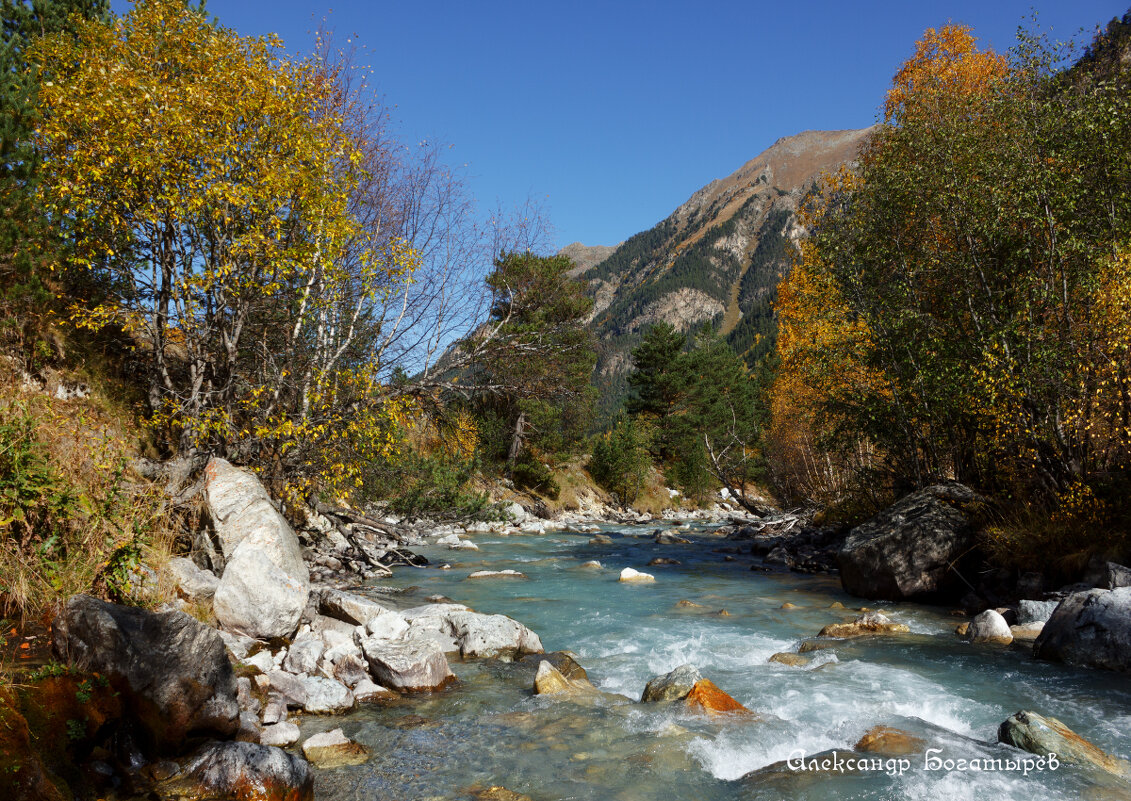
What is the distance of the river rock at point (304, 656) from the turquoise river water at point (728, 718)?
0.85 meters

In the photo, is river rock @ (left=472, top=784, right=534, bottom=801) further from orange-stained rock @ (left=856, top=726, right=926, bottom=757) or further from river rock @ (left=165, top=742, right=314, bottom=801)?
orange-stained rock @ (left=856, top=726, right=926, bottom=757)

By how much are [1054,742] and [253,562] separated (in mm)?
7598

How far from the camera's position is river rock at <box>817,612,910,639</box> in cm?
913

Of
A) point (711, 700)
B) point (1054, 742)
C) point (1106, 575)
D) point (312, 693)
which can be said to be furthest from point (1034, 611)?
point (312, 693)

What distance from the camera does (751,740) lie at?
550 cm

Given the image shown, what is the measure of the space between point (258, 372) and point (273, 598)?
185 inches

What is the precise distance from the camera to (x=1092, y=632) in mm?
7398

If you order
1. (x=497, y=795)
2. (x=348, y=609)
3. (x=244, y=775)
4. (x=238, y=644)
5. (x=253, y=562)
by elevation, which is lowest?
(x=497, y=795)

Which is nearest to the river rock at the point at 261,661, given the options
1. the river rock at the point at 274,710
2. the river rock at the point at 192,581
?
the river rock at the point at 274,710

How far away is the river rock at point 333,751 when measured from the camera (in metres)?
4.90

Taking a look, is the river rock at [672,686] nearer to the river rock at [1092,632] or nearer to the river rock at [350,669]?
the river rock at [350,669]

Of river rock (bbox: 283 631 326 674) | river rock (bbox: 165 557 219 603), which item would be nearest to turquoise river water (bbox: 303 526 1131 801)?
river rock (bbox: 283 631 326 674)

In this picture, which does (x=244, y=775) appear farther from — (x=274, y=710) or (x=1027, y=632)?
(x=1027, y=632)

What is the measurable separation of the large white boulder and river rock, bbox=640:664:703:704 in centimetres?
394
